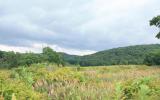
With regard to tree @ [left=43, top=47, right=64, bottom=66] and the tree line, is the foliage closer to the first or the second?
the tree line

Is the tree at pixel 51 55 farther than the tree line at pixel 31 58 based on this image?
Yes

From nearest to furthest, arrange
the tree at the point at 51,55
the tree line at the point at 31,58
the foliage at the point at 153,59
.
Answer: the tree line at the point at 31,58
the foliage at the point at 153,59
the tree at the point at 51,55

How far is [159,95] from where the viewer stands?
9.48 m

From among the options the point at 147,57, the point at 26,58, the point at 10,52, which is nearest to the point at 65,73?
the point at 26,58

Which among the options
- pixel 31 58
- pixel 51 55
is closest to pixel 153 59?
pixel 51 55

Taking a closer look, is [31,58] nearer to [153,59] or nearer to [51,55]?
[51,55]

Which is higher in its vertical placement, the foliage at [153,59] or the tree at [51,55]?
the tree at [51,55]

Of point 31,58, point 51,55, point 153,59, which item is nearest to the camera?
point 31,58

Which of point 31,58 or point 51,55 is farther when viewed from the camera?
point 51,55

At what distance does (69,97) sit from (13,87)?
177cm

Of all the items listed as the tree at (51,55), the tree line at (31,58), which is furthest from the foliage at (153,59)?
the tree at (51,55)

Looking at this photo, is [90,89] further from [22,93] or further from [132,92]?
[22,93]

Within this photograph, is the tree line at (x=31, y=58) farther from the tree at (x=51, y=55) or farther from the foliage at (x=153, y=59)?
the foliage at (x=153, y=59)

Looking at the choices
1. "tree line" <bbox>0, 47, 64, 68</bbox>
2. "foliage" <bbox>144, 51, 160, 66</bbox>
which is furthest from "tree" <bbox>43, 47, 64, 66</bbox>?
"foliage" <bbox>144, 51, 160, 66</bbox>
